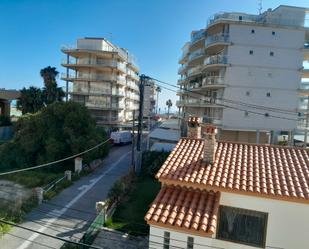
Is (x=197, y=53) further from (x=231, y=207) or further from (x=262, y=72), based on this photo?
(x=231, y=207)

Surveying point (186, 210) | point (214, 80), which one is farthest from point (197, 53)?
point (186, 210)

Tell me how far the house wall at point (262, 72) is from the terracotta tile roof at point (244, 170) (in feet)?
80.3

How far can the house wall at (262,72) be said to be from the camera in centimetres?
A: 3650

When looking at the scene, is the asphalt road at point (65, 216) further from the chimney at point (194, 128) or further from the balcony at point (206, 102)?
the balcony at point (206, 102)

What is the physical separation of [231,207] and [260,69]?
100ft

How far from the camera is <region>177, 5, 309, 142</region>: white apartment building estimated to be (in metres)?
36.5

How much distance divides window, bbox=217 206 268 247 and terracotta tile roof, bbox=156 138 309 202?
36.3 inches

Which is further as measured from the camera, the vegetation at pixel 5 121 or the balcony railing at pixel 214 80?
the vegetation at pixel 5 121

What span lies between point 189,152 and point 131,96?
190ft

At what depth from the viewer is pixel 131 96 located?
7025cm

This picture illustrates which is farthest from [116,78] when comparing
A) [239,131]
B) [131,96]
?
[239,131]

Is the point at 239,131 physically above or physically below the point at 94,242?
above

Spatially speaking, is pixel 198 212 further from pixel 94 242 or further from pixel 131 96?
pixel 131 96

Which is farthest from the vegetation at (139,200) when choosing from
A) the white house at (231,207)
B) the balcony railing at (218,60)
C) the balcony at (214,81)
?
the balcony railing at (218,60)
